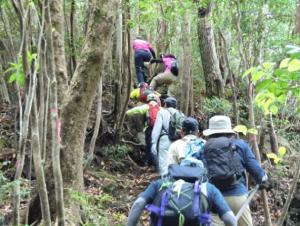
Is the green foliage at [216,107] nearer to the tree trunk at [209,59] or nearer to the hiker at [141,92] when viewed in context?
the tree trunk at [209,59]

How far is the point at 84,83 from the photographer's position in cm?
536

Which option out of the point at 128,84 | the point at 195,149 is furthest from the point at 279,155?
the point at 128,84

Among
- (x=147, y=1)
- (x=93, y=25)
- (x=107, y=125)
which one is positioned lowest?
(x=107, y=125)

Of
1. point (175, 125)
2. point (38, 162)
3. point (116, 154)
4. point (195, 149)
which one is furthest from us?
point (116, 154)

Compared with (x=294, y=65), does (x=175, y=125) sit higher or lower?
lower

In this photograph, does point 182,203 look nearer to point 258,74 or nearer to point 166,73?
point 258,74

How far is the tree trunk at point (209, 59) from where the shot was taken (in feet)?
41.8

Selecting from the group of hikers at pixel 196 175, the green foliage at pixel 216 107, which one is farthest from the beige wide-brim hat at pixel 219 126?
the green foliage at pixel 216 107

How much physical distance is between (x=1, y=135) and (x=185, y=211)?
705 cm

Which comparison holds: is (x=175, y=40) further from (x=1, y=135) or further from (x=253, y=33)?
(x=1, y=135)

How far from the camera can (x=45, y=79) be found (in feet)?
12.2

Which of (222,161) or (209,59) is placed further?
(209,59)

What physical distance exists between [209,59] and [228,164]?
771cm

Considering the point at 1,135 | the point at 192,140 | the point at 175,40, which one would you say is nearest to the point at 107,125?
the point at 1,135
